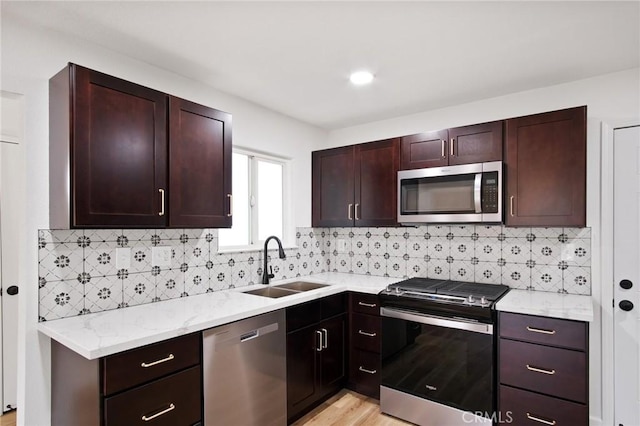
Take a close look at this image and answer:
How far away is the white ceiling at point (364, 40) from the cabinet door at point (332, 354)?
5.92ft

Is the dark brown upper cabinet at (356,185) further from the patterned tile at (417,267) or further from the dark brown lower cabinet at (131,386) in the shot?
the dark brown lower cabinet at (131,386)

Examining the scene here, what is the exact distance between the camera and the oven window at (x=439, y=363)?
7.38ft

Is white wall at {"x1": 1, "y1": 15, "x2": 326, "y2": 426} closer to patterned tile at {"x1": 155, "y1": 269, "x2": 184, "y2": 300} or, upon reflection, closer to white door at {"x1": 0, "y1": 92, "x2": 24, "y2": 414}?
patterned tile at {"x1": 155, "y1": 269, "x2": 184, "y2": 300}

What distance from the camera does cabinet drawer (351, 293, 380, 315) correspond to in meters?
2.78

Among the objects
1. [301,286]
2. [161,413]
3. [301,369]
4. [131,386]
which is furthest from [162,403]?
[301,286]

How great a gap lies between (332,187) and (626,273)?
2281 mm

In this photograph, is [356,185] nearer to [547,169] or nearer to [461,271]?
[461,271]

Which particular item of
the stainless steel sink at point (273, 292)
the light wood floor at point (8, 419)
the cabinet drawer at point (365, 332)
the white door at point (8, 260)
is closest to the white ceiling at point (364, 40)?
the white door at point (8, 260)

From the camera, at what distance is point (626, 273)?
7.61 feet

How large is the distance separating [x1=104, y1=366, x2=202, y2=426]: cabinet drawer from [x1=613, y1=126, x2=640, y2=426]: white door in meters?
2.63

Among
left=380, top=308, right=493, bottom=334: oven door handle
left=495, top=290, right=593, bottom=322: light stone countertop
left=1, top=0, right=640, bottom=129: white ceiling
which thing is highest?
left=1, top=0, right=640, bottom=129: white ceiling

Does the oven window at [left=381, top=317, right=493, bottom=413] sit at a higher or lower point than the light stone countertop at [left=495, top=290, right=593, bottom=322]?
lower

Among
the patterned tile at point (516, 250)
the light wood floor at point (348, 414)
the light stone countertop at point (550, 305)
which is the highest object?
the patterned tile at point (516, 250)

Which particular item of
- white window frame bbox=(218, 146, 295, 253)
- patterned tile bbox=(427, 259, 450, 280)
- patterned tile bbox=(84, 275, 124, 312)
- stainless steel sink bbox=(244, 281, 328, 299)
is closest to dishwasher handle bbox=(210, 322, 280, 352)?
stainless steel sink bbox=(244, 281, 328, 299)
